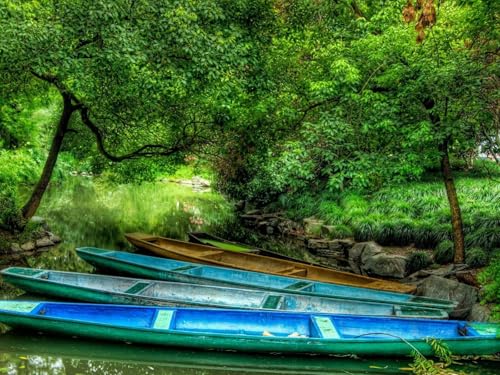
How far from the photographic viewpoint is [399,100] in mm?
9383

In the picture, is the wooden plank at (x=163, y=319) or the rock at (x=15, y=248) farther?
the rock at (x=15, y=248)

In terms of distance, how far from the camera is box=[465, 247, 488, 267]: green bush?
1000 centimetres

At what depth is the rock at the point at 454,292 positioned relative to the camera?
861 centimetres

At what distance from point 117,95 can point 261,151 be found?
388 centimetres

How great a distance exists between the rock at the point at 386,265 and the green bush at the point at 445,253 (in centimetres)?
77

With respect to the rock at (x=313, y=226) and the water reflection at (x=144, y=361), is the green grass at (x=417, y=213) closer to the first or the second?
the rock at (x=313, y=226)

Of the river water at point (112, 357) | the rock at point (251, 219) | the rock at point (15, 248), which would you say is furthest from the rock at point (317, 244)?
the rock at point (15, 248)

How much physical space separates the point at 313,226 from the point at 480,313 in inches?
359

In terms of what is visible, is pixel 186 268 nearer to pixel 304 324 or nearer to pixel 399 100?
pixel 304 324

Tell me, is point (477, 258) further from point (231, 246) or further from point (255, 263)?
point (231, 246)

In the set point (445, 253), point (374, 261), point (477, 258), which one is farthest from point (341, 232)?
point (477, 258)

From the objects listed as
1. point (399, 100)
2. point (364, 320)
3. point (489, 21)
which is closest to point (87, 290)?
point (364, 320)

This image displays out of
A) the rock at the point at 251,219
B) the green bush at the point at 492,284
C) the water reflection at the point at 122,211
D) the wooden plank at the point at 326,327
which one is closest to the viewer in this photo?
the wooden plank at the point at 326,327

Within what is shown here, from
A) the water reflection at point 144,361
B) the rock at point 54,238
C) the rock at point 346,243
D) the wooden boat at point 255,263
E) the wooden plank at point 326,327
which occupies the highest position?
the rock at point 346,243
